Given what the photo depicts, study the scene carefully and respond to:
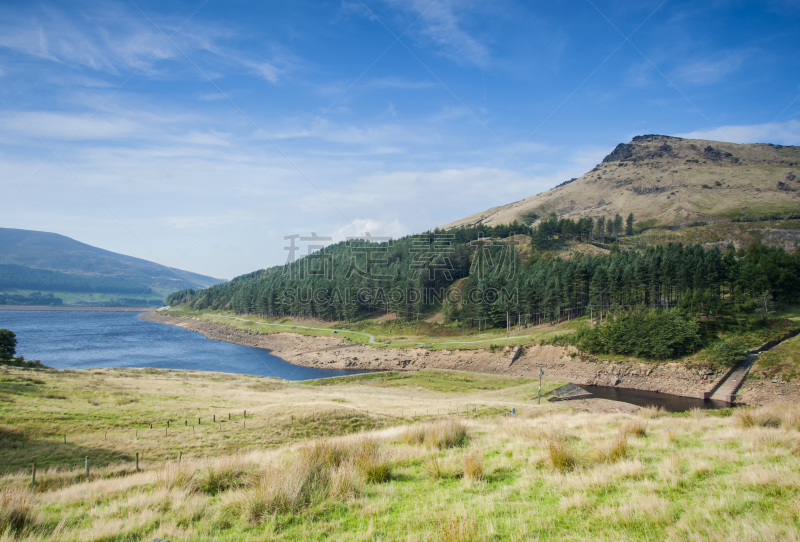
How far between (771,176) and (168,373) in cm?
27060

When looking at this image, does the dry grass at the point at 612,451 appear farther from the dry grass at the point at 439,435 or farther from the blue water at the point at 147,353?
the blue water at the point at 147,353

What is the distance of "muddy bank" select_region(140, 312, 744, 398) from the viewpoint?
50.2 meters

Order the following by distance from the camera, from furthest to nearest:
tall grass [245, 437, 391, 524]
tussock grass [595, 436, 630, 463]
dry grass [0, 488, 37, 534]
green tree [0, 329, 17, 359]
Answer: green tree [0, 329, 17, 359]
tussock grass [595, 436, 630, 463]
tall grass [245, 437, 391, 524]
dry grass [0, 488, 37, 534]

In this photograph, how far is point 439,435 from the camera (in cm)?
1255

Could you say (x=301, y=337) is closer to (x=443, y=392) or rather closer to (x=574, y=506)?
(x=443, y=392)

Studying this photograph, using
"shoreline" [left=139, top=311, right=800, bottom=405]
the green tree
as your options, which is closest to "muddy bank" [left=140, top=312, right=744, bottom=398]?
"shoreline" [left=139, top=311, right=800, bottom=405]

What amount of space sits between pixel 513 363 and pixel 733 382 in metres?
27.2

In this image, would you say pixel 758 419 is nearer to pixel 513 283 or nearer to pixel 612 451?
pixel 612 451

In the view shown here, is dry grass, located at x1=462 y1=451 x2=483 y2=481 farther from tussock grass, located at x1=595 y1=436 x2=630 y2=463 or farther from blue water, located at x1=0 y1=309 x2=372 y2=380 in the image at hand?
blue water, located at x1=0 y1=309 x2=372 y2=380

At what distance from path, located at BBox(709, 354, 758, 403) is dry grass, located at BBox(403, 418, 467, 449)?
4690 centimetres

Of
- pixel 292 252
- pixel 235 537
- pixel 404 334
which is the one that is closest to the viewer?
pixel 235 537

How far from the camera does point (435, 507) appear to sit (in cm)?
644

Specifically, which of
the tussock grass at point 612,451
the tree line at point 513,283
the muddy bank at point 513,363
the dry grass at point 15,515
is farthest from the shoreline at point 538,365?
the dry grass at point 15,515

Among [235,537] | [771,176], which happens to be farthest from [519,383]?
[771,176]
